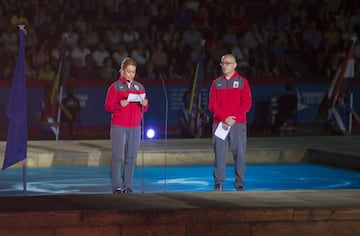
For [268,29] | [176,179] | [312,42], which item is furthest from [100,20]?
[176,179]

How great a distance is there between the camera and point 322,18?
92.6 feet

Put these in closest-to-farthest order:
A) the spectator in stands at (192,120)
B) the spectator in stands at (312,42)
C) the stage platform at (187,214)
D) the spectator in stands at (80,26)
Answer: the stage platform at (187,214)
the spectator in stands at (192,120)
the spectator in stands at (80,26)
the spectator in stands at (312,42)

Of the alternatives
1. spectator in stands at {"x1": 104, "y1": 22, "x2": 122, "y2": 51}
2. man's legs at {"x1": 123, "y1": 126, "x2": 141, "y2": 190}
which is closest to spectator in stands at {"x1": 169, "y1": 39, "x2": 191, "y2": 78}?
spectator in stands at {"x1": 104, "y1": 22, "x2": 122, "y2": 51}

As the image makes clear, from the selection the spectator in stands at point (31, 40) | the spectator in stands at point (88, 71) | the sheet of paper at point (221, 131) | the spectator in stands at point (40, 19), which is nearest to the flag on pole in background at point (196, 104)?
the spectator in stands at point (88, 71)

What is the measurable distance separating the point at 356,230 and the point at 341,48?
59.9ft

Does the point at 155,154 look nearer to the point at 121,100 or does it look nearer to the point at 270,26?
the point at 121,100

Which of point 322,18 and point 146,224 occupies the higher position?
point 322,18

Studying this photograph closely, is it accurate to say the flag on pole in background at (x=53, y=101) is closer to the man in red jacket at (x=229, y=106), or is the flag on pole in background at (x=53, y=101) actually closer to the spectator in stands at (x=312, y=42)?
the man in red jacket at (x=229, y=106)

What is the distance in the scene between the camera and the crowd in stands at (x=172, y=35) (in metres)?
24.0

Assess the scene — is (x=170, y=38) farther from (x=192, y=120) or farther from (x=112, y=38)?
(x=192, y=120)

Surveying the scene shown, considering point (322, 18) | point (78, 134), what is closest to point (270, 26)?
point (322, 18)

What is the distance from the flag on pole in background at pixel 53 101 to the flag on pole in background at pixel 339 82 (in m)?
6.39

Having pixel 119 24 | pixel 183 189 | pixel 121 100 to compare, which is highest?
pixel 119 24

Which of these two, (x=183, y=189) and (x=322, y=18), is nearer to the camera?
(x=183, y=189)
